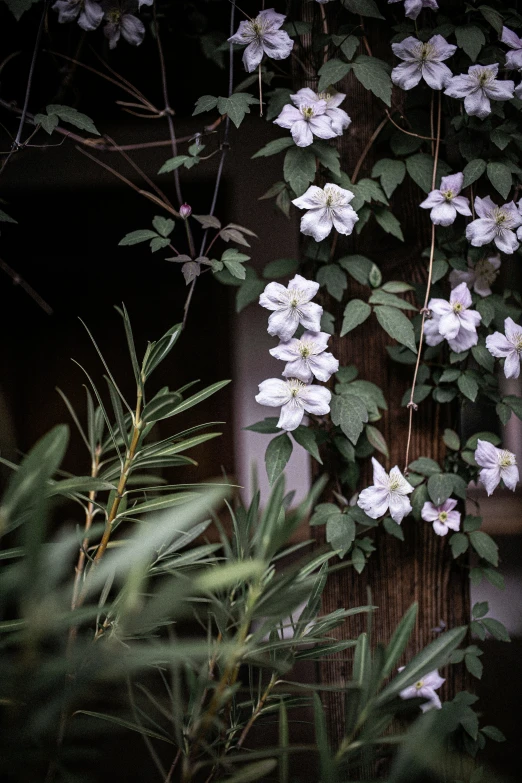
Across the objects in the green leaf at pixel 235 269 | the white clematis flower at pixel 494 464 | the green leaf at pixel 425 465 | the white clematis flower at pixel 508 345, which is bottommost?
the green leaf at pixel 425 465

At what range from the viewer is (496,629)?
104 centimetres

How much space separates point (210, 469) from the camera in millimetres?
2240

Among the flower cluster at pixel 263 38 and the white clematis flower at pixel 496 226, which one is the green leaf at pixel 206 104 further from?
the white clematis flower at pixel 496 226

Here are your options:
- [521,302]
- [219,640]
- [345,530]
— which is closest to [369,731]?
[219,640]

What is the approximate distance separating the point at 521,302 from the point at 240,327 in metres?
1.37

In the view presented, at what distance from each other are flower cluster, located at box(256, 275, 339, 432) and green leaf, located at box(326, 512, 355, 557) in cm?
20

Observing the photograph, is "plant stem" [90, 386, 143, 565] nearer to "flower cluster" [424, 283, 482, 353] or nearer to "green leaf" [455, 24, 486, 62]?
"flower cluster" [424, 283, 482, 353]

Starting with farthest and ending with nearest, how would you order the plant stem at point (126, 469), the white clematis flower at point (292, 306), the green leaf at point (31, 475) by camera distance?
the white clematis flower at point (292, 306), the plant stem at point (126, 469), the green leaf at point (31, 475)

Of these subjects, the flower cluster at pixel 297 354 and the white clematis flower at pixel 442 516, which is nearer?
the flower cluster at pixel 297 354

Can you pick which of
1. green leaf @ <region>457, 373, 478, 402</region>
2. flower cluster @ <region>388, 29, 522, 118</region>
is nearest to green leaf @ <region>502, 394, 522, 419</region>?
green leaf @ <region>457, 373, 478, 402</region>

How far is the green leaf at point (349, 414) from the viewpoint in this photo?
0.95m

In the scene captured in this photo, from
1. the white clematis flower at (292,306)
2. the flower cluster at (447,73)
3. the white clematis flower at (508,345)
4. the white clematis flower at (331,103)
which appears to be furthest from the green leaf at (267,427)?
the flower cluster at (447,73)

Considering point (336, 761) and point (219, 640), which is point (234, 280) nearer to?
point (219, 640)

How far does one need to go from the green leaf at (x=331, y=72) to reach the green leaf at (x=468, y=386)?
0.52 meters
